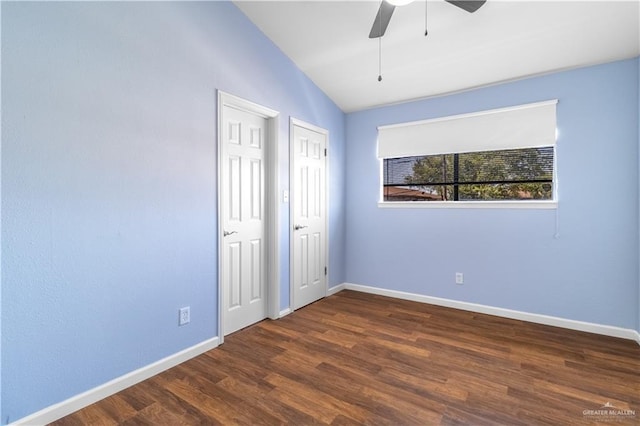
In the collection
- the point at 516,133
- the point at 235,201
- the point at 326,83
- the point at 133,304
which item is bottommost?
the point at 133,304

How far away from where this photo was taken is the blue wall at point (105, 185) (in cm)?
164

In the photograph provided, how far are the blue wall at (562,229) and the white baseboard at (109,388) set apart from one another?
8.40 ft

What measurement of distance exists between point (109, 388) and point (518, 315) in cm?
364

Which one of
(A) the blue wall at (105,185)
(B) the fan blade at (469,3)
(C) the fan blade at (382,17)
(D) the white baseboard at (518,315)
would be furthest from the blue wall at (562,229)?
(A) the blue wall at (105,185)

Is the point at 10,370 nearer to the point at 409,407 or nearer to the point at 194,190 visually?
the point at 194,190

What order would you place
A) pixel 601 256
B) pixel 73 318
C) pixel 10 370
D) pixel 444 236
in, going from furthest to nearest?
pixel 444 236 → pixel 601 256 → pixel 73 318 → pixel 10 370

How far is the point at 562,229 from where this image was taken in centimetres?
302

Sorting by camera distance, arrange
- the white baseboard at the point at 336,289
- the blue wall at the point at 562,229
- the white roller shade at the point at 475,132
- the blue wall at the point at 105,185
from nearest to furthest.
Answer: the blue wall at the point at 105,185 < the blue wall at the point at 562,229 < the white roller shade at the point at 475,132 < the white baseboard at the point at 336,289

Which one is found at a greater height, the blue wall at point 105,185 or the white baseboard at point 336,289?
the blue wall at point 105,185

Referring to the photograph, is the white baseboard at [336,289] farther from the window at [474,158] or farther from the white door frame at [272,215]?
the window at [474,158]

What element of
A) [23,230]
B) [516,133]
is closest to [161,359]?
[23,230]

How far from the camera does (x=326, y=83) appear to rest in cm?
372

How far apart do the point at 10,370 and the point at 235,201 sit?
70.7 inches

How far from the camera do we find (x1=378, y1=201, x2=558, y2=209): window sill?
3.10 meters
